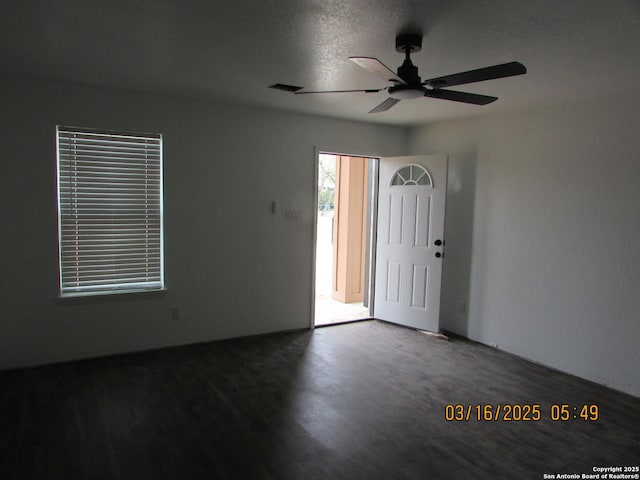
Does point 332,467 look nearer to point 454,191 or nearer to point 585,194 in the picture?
point 585,194

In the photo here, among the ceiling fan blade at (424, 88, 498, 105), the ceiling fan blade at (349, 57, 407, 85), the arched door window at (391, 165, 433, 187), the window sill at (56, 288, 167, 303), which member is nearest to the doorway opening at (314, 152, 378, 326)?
the arched door window at (391, 165, 433, 187)

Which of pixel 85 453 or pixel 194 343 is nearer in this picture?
pixel 85 453

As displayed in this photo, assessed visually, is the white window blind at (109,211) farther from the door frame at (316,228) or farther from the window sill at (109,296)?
the door frame at (316,228)

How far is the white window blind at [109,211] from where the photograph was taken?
151 inches

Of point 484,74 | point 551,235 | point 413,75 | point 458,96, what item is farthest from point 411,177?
point 484,74

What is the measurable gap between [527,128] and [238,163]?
2825mm

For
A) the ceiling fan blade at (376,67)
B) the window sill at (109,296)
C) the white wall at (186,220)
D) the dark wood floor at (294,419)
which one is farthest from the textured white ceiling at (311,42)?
the dark wood floor at (294,419)

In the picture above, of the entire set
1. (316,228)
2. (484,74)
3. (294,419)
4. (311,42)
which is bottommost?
(294,419)

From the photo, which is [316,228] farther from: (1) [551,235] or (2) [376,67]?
(2) [376,67]

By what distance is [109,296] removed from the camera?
4004 millimetres

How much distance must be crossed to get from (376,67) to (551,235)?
107 inches

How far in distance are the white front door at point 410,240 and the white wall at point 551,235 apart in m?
0.29

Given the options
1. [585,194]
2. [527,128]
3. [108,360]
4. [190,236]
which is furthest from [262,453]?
[527,128]

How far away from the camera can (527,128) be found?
426cm
